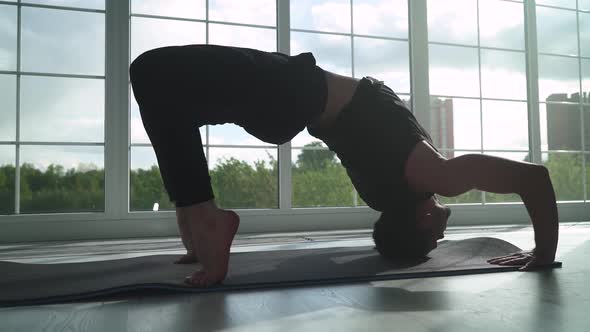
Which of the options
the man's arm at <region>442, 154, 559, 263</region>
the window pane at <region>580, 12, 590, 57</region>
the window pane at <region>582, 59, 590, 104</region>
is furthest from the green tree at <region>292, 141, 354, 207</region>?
the window pane at <region>580, 12, 590, 57</region>

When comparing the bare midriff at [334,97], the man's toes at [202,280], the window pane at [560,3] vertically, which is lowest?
the man's toes at [202,280]

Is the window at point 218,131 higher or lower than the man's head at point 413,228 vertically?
higher

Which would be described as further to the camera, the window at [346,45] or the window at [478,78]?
the window at [478,78]

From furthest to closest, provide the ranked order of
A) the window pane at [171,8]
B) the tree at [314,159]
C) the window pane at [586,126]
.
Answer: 1. the window pane at [586,126]
2. the tree at [314,159]
3. the window pane at [171,8]

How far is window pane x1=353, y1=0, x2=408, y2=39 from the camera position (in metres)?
3.57

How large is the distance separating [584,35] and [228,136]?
3.74 meters

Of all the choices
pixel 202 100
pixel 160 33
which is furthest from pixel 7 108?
pixel 202 100

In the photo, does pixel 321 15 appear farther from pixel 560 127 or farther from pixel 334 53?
pixel 560 127

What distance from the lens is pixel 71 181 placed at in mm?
2869

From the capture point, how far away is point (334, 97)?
1.41m

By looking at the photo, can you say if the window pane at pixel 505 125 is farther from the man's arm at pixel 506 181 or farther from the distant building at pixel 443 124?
the man's arm at pixel 506 181

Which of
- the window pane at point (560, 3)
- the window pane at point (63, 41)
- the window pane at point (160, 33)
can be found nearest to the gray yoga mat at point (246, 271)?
the window pane at point (63, 41)

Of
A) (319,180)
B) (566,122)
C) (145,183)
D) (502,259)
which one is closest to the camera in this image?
(502,259)

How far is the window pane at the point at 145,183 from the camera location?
293 cm
